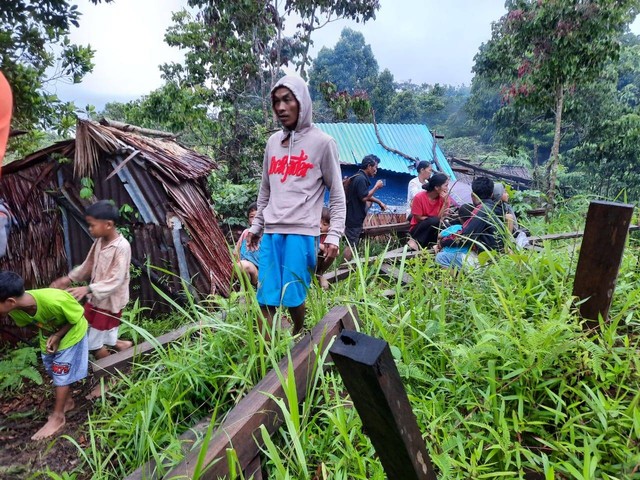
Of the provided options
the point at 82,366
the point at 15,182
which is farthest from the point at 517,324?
the point at 15,182

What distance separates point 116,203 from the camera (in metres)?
4.76

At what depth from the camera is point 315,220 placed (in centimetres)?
253

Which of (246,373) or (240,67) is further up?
(240,67)

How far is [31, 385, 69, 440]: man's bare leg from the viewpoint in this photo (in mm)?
2791

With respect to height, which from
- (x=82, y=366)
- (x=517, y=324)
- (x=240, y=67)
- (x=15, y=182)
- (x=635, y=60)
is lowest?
(x=82, y=366)

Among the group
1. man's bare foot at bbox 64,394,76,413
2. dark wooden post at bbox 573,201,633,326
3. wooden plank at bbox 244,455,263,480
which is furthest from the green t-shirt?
dark wooden post at bbox 573,201,633,326

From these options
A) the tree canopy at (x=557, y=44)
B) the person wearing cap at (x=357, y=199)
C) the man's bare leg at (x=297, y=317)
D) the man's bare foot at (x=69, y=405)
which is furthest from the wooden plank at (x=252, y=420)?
the tree canopy at (x=557, y=44)

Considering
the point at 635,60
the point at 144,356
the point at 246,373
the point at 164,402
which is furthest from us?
the point at 635,60

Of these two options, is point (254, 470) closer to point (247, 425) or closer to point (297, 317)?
point (247, 425)

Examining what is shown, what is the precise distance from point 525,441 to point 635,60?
25.8 meters

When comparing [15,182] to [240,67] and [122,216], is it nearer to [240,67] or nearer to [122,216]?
[122,216]

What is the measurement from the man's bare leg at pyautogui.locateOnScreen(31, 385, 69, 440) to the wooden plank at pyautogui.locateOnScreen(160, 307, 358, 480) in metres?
2.05

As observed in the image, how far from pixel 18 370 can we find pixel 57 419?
46.5 inches

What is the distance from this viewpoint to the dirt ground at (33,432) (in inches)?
98.0
